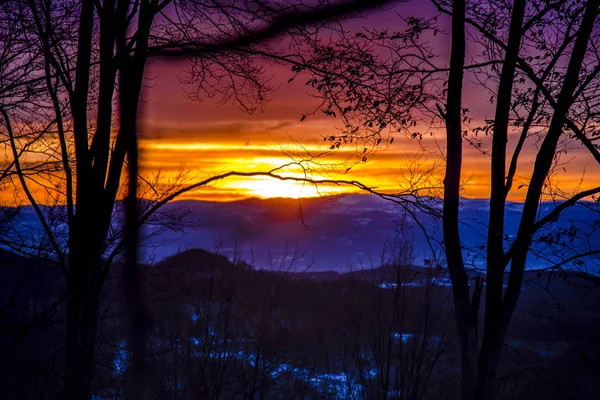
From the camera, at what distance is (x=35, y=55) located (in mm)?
8719

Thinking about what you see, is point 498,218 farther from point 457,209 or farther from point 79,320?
point 79,320

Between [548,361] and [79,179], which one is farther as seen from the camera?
[548,361]

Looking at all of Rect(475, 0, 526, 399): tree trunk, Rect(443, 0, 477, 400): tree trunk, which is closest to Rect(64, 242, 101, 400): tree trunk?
Rect(443, 0, 477, 400): tree trunk

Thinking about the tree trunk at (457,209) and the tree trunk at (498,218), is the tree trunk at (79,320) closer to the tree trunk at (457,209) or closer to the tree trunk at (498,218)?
the tree trunk at (457,209)

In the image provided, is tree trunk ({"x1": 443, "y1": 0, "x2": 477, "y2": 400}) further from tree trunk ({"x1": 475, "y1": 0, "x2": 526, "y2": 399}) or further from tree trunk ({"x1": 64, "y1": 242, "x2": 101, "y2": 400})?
tree trunk ({"x1": 64, "y1": 242, "x2": 101, "y2": 400})

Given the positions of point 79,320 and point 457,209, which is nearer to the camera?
point 79,320

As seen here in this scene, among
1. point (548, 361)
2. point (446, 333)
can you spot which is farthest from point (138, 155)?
point (548, 361)

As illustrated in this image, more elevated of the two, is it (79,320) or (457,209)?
(457,209)

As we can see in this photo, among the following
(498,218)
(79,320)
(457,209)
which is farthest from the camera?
(498,218)

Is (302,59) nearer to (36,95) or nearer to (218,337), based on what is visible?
(218,337)

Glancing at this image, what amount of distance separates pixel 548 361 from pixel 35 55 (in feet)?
75.7

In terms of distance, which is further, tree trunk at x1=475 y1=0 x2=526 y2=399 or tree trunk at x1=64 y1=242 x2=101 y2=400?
tree trunk at x1=475 y1=0 x2=526 y2=399

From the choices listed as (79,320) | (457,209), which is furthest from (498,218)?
(79,320)

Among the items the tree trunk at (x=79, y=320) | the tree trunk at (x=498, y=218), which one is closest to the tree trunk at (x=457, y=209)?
the tree trunk at (x=498, y=218)
